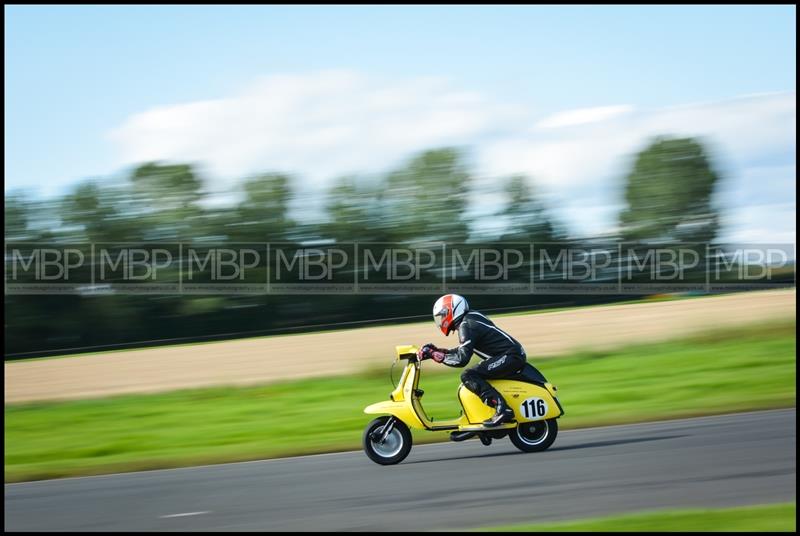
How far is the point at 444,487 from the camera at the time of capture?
8.77 m

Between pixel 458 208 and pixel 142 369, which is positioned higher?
pixel 458 208

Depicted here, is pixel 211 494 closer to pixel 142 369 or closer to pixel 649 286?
pixel 142 369

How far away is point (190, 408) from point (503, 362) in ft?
30.8

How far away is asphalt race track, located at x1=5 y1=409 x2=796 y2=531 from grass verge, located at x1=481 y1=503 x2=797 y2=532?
1.00 feet

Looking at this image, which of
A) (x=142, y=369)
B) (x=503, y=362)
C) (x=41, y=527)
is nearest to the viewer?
(x=41, y=527)

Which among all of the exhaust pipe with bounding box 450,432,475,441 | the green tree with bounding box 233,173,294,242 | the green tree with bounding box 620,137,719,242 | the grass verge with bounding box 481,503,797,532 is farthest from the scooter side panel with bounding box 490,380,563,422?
the green tree with bounding box 620,137,719,242

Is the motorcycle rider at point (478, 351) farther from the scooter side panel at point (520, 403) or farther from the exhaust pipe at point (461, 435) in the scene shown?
the exhaust pipe at point (461, 435)

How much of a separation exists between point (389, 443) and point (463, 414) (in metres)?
0.89

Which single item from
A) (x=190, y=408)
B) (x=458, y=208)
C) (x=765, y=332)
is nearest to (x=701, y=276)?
(x=458, y=208)

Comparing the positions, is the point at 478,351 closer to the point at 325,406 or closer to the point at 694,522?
the point at 694,522

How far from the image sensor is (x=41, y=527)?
813 centimetres

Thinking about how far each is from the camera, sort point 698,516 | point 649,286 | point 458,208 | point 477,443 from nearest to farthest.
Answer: point 698,516 → point 477,443 → point 649,286 → point 458,208

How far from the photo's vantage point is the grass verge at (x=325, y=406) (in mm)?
13539

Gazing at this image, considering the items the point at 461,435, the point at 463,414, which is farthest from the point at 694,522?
the point at 463,414
